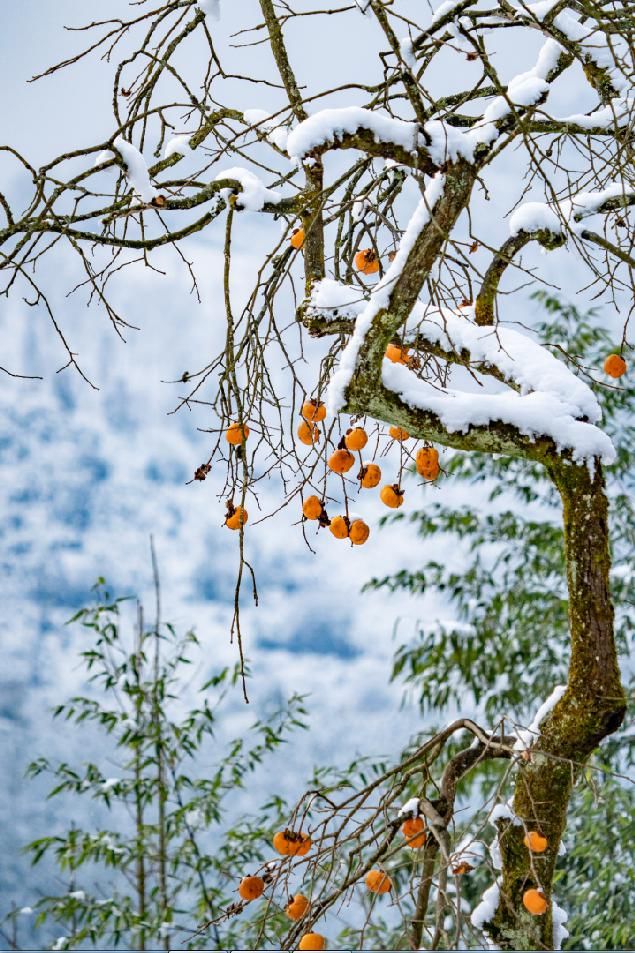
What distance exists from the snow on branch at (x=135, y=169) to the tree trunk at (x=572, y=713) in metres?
0.77

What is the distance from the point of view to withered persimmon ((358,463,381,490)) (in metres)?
1.52

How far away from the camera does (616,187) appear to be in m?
1.91

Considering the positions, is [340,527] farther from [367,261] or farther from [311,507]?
[367,261]

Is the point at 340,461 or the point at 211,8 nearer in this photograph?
the point at 340,461

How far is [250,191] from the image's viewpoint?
5.13ft

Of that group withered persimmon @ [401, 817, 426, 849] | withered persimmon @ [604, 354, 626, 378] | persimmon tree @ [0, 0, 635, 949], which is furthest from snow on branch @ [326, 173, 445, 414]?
withered persimmon @ [401, 817, 426, 849]

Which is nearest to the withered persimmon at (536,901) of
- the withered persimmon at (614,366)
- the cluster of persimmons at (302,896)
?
the cluster of persimmons at (302,896)

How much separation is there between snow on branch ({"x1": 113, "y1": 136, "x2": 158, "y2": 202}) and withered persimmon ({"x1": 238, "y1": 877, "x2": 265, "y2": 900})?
1044 millimetres

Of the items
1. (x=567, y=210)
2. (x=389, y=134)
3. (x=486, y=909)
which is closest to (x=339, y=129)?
(x=389, y=134)

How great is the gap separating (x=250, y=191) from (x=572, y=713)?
955 mm

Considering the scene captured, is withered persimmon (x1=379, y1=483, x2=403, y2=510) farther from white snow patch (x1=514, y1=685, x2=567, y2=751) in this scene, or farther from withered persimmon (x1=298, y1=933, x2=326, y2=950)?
withered persimmon (x1=298, y1=933, x2=326, y2=950)

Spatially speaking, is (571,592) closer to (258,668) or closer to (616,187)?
(616,187)

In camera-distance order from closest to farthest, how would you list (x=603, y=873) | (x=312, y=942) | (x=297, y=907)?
(x=312, y=942) → (x=297, y=907) → (x=603, y=873)

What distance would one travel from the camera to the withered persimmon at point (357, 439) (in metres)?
1.49
